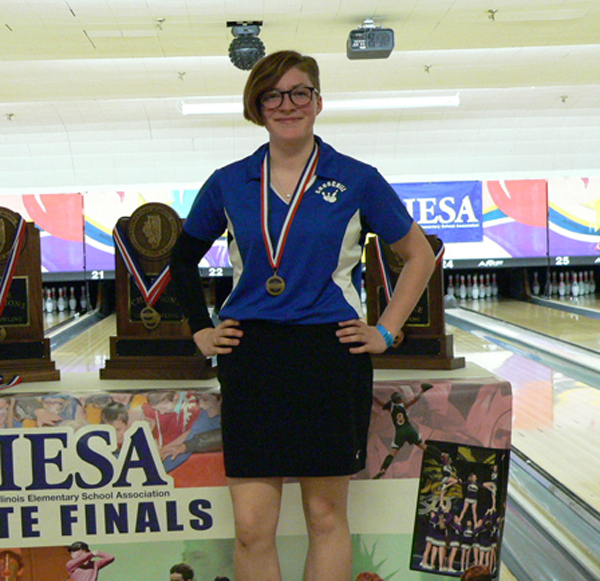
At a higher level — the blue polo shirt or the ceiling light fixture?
the ceiling light fixture

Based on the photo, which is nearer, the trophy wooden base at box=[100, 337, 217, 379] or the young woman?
the young woman

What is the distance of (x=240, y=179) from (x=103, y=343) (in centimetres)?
507

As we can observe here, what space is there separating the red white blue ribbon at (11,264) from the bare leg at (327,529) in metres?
1.02

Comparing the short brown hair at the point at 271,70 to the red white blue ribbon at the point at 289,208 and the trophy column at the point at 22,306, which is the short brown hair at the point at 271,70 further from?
the trophy column at the point at 22,306

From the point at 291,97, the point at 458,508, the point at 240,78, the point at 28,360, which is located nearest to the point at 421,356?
the point at 458,508

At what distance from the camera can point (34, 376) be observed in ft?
6.73

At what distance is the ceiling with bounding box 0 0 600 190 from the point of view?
15.5 feet

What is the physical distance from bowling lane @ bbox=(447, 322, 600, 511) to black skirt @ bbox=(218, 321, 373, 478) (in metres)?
1.39

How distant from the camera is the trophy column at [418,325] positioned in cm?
208

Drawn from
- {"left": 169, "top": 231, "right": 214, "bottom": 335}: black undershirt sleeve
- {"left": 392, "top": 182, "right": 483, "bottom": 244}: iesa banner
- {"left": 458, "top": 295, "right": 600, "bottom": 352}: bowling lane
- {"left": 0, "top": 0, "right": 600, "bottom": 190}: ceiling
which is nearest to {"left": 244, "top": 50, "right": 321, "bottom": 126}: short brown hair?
{"left": 169, "top": 231, "right": 214, "bottom": 335}: black undershirt sleeve

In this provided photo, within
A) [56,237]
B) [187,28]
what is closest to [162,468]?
[187,28]

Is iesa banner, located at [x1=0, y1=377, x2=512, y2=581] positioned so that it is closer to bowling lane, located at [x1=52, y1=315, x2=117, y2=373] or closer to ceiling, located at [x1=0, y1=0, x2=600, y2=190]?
bowling lane, located at [x1=52, y1=315, x2=117, y2=373]

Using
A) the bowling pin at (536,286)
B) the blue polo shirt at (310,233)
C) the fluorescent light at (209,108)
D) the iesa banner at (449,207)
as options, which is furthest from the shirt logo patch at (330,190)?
the bowling pin at (536,286)

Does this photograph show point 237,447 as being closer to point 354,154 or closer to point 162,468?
point 162,468
